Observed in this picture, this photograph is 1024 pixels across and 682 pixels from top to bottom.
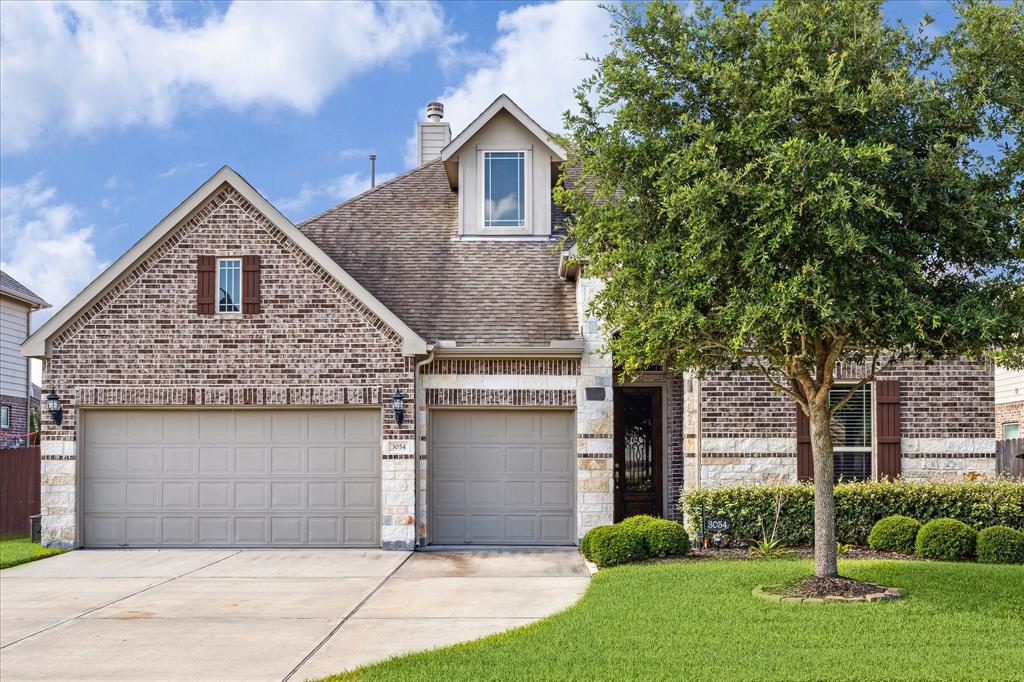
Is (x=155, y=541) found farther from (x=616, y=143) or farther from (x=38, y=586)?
(x=616, y=143)

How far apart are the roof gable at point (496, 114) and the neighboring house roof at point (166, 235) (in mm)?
3621

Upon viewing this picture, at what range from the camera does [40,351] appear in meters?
15.2

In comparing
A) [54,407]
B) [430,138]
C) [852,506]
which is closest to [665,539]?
[852,506]

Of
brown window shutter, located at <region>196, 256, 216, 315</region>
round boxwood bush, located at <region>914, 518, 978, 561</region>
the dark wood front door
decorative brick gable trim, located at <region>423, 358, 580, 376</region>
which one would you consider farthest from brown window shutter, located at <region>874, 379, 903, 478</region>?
brown window shutter, located at <region>196, 256, 216, 315</region>

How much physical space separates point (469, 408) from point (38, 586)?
21.1 ft

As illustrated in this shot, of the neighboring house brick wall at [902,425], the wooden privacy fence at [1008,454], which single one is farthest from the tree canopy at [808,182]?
the wooden privacy fence at [1008,454]

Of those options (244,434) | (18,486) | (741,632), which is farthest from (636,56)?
(18,486)

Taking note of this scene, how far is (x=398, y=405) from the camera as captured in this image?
14.8 m

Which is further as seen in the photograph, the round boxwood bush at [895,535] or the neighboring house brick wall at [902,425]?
the neighboring house brick wall at [902,425]

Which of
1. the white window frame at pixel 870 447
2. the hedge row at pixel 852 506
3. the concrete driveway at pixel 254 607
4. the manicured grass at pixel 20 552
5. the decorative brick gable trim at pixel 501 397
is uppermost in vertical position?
the decorative brick gable trim at pixel 501 397

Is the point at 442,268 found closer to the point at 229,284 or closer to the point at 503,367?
the point at 503,367

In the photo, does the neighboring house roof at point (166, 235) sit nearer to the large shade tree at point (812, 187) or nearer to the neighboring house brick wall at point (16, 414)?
the large shade tree at point (812, 187)

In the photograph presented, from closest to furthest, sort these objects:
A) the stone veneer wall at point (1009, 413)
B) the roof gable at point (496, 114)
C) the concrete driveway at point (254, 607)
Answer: the concrete driveway at point (254, 607)
the roof gable at point (496, 114)
the stone veneer wall at point (1009, 413)

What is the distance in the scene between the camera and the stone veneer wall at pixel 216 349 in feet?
49.3
